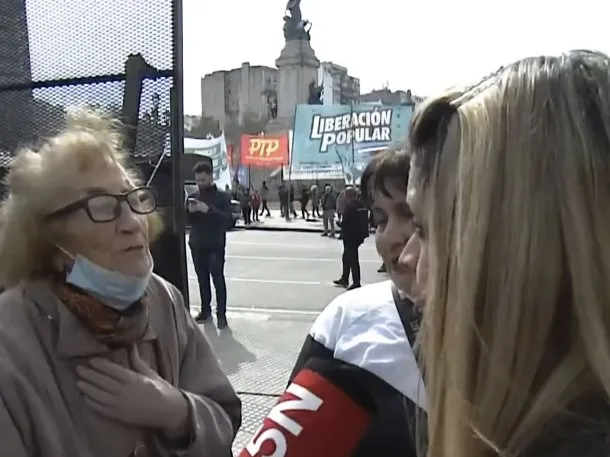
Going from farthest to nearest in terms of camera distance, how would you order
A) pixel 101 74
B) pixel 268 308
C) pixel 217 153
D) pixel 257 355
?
1. pixel 217 153
2. pixel 268 308
3. pixel 257 355
4. pixel 101 74

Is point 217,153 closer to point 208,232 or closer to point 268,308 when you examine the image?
point 268,308

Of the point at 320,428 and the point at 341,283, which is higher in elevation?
the point at 320,428

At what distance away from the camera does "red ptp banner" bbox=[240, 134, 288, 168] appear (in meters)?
30.4

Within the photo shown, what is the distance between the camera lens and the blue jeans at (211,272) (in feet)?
26.6

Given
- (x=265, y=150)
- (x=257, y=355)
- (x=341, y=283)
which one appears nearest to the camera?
(x=257, y=355)

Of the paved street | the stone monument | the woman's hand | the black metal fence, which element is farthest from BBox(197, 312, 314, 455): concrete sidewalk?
the stone monument

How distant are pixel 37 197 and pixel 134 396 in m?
0.58

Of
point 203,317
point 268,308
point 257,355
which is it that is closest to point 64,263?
point 257,355

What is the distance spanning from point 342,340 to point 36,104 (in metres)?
1.73

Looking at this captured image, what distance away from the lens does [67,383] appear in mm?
1718

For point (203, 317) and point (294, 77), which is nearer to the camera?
point (203, 317)

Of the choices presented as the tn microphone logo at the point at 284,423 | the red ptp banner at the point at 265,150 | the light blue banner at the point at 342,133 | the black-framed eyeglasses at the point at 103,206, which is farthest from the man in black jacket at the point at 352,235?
the red ptp banner at the point at 265,150

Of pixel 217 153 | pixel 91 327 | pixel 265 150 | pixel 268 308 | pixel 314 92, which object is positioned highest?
pixel 314 92

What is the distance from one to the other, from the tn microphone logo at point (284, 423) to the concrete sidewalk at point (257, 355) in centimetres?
304
